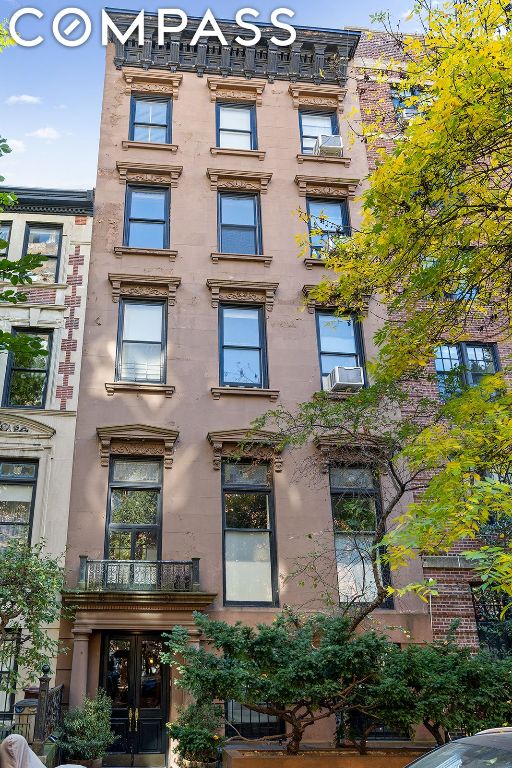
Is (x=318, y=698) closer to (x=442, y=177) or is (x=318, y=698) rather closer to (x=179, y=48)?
(x=442, y=177)

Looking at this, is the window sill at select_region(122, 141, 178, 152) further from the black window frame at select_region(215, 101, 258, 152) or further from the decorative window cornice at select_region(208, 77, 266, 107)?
the decorative window cornice at select_region(208, 77, 266, 107)

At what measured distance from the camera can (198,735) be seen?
10.1m

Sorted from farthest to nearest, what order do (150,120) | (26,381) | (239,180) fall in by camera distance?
(150,120) < (239,180) < (26,381)

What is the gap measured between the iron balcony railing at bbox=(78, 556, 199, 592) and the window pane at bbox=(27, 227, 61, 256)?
26.6ft

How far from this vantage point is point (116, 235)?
17094 mm

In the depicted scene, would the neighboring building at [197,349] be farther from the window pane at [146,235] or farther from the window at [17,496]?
the window at [17,496]

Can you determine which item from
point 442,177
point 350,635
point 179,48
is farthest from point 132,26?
point 350,635

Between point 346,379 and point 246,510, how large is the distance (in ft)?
13.1

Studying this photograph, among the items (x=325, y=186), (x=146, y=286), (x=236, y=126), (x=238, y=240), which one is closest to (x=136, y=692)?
(x=146, y=286)

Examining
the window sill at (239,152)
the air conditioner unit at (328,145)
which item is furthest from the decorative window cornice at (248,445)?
the air conditioner unit at (328,145)

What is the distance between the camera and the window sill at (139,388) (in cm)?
1521

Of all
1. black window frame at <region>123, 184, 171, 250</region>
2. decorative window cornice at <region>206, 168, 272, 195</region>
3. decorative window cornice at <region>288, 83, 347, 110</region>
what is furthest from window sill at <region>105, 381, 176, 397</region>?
decorative window cornice at <region>288, 83, 347, 110</region>

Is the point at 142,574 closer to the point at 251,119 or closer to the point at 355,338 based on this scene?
the point at 355,338

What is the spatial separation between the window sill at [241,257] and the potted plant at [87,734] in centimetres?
1059
